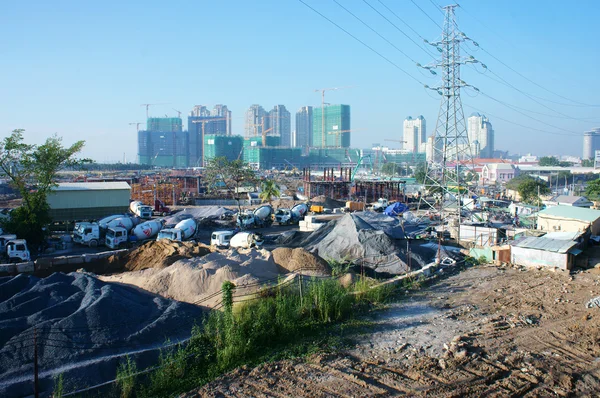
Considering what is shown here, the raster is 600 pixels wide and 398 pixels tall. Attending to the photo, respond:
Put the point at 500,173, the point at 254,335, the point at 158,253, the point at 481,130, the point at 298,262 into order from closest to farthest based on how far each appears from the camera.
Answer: the point at 254,335 < the point at 298,262 < the point at 158,253 < the point at 500,173 < the point at 481,130

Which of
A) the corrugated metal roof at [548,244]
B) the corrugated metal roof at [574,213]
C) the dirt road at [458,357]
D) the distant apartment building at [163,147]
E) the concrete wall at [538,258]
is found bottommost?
the dirt road at [458,357]

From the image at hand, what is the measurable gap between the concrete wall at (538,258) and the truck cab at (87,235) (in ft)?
52.7

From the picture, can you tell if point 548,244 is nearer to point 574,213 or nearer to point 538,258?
point 538,258

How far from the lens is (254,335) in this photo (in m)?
7.61

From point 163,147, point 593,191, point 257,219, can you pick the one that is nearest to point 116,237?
point 257,219

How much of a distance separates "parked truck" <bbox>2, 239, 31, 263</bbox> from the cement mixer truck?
10.6 metres

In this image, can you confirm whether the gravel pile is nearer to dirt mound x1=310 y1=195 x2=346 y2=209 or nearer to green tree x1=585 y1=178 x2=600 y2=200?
dirt mound x1=310 y1=195 x2=346 y2=209

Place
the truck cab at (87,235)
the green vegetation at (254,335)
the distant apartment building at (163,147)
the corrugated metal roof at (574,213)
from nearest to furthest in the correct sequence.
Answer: the green vegetation at (254,335), the corrugated metal roof at (574,213), the truck cab at (87,235), the distant apartment building at (163,147)

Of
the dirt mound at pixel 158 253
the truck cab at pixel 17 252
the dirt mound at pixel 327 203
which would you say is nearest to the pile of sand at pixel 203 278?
the dirt mound at pixel 158 253

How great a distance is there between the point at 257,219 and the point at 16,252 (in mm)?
12243

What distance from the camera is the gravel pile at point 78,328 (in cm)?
637

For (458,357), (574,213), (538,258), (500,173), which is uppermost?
(500,173)

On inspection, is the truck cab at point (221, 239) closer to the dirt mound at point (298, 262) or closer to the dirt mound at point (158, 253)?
the dirt mound at point (158, 253)

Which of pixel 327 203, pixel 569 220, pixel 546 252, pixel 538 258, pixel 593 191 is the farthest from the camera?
pixel 593 191
